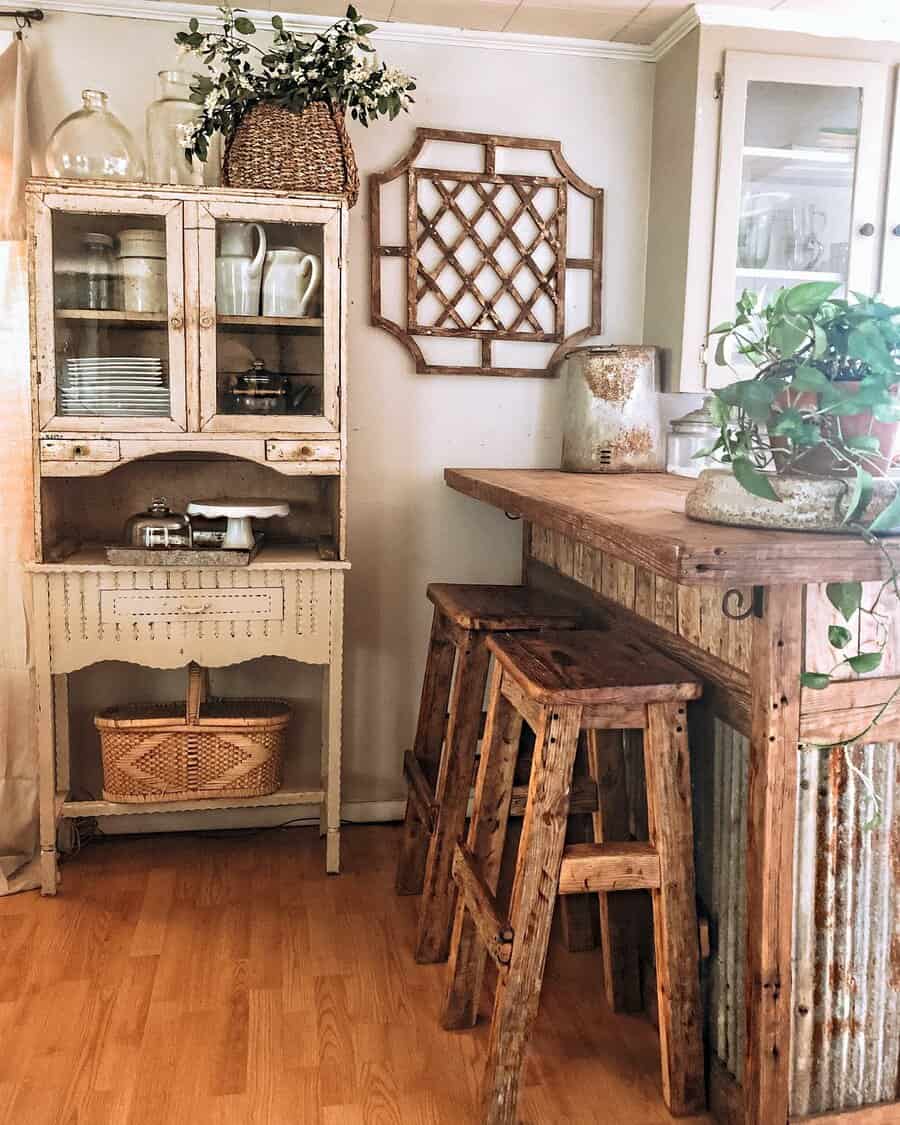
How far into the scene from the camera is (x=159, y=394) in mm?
2418

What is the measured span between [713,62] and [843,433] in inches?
64.7

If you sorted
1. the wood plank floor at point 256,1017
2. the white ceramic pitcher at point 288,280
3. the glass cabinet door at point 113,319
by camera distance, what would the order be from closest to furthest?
1. the wood plank floor at point 256,1017
2. the glass cabinet door at point 113,319
3. the white ceramic pitcher at point 288,280

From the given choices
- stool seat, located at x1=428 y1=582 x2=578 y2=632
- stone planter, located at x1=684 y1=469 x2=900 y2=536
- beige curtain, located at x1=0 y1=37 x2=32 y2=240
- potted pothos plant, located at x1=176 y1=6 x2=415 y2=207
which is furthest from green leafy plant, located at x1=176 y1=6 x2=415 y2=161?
stone planter, located at x1=684 y1=469 x2=900 y2=536

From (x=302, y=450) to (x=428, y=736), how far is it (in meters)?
0.77

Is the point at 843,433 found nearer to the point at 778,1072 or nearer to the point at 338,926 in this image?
the point at 778,1072

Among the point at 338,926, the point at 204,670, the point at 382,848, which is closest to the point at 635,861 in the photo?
the point at 338,926

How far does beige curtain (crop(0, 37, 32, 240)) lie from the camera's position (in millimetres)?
2494

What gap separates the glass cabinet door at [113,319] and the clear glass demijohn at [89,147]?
13 cm

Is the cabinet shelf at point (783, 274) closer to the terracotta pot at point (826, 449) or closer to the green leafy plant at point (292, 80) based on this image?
the green leafy plant at point (292, 80)

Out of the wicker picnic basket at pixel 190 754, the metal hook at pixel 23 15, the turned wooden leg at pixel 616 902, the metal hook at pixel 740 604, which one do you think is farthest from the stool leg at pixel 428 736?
the metal hook at pixel 23 15

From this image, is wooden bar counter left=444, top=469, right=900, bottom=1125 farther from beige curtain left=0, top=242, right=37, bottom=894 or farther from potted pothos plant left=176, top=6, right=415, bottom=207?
beige curtain left=0, top=242, right=37, bottom=894

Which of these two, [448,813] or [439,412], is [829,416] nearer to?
[448,813]

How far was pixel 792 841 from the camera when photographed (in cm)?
150

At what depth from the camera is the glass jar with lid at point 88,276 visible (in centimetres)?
237
